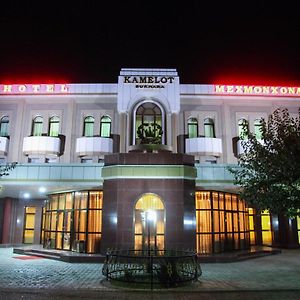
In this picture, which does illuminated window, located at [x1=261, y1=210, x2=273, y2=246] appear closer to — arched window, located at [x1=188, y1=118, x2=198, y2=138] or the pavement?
arched window, located at [x1=188, y1=118, x2=198, y2=138]

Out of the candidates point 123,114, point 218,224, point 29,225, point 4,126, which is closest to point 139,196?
point 218,224

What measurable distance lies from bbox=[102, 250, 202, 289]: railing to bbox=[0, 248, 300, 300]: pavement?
1.19 ft

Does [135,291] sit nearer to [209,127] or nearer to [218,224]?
[218,224]

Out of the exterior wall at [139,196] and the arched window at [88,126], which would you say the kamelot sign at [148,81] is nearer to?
the arched window at [88,126]

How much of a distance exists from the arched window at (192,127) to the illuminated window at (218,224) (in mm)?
7340

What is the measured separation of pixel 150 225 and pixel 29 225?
15.4 metres

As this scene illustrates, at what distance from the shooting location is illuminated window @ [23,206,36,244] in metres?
29.2

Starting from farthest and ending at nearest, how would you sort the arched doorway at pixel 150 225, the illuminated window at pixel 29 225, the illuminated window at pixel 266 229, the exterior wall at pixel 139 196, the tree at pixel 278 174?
1. the illuminated window at pixel 29 225
2. the illuminated window at pixel 266 229
3. the arched doorway at pixel 150 225
4. the exterior wall at pixel 139 196
5. the tree at pixel 278 174

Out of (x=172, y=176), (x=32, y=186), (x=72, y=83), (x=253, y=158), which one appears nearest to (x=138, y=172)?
(x=172, y=176)

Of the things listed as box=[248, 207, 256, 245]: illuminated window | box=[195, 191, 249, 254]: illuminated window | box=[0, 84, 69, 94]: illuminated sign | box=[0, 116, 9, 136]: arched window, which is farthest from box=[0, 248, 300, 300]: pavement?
box=[0, 84, 69, 94]: illuminated sign

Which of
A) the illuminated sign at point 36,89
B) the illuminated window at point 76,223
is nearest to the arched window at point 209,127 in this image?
the illuminated window at point 76,223

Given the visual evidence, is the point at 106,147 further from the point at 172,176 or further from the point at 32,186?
the point at 172,176

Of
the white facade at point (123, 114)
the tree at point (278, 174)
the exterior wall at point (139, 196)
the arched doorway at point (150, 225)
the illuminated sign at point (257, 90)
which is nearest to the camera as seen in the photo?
the tree at point (278, 174)

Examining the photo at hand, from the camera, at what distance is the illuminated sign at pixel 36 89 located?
28719 millimetres
